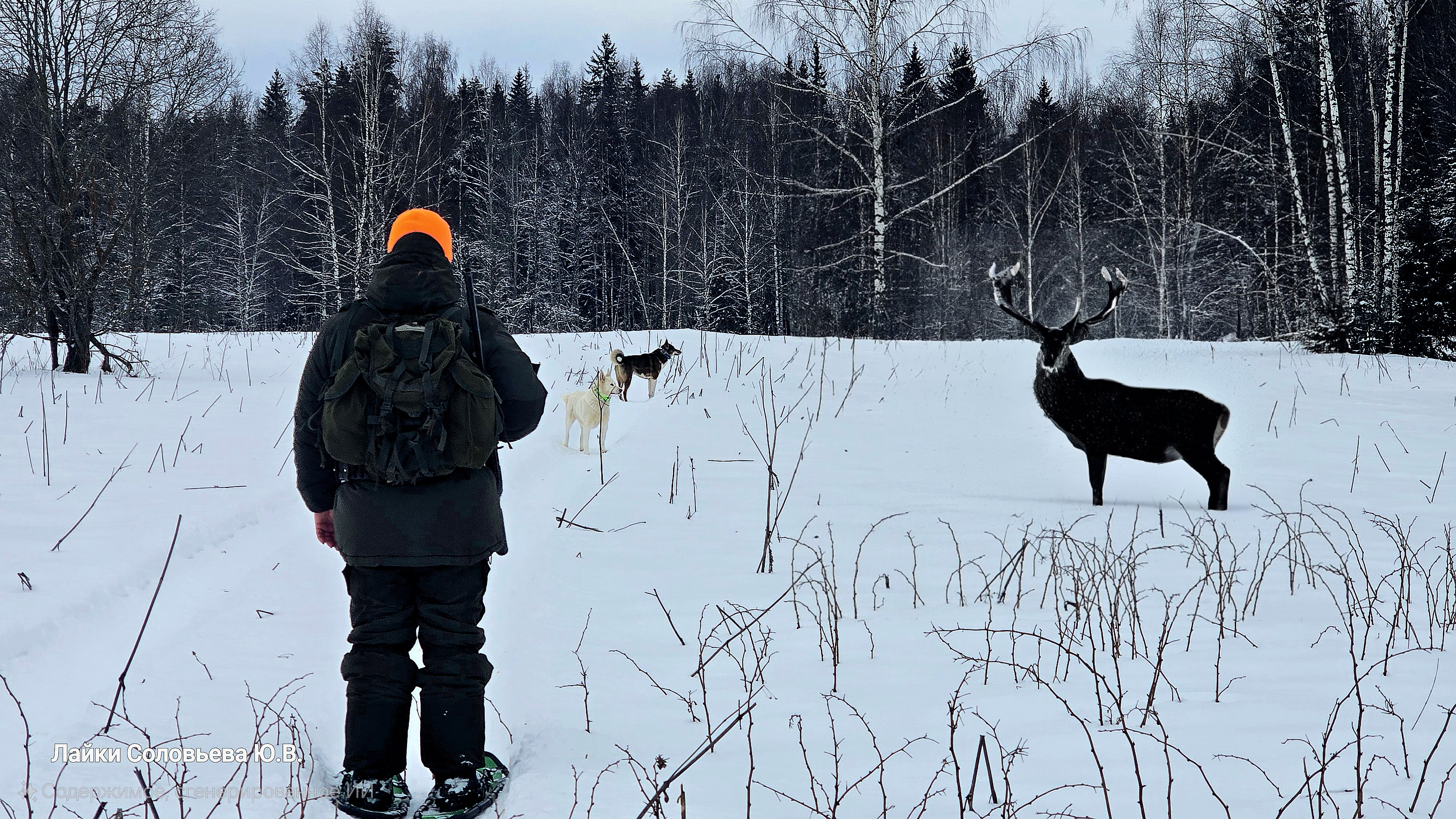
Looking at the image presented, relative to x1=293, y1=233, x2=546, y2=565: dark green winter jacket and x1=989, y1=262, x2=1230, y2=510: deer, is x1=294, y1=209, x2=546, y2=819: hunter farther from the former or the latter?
x1=989, y1=262, x2=1230, y2=510: deer

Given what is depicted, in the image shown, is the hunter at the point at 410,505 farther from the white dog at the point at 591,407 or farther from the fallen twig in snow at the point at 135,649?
the white dog at the point at 591,407

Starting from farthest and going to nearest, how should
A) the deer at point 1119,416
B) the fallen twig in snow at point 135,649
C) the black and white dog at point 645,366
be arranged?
1. the black and white dog at point 645,366
2. the deer at point 1119,416
3. the fallen twig in snow at point 135,649

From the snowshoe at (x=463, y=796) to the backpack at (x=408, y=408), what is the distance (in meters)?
0.77

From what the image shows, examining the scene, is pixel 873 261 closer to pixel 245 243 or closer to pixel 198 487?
pixel 198 487

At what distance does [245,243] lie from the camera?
33688mm

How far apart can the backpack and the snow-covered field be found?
0.79m

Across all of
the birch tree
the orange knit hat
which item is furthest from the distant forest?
the orange knit hat

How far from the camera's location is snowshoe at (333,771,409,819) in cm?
216

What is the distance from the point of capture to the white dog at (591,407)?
23.8 feet

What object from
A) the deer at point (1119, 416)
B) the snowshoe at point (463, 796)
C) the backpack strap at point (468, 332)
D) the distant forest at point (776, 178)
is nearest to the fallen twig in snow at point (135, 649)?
the snowshoe at point (463, 796)

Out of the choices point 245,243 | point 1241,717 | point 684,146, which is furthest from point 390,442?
point 245,243

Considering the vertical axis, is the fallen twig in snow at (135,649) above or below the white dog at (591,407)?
below

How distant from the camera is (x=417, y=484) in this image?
2.25m

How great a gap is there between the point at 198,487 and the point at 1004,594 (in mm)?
4704
